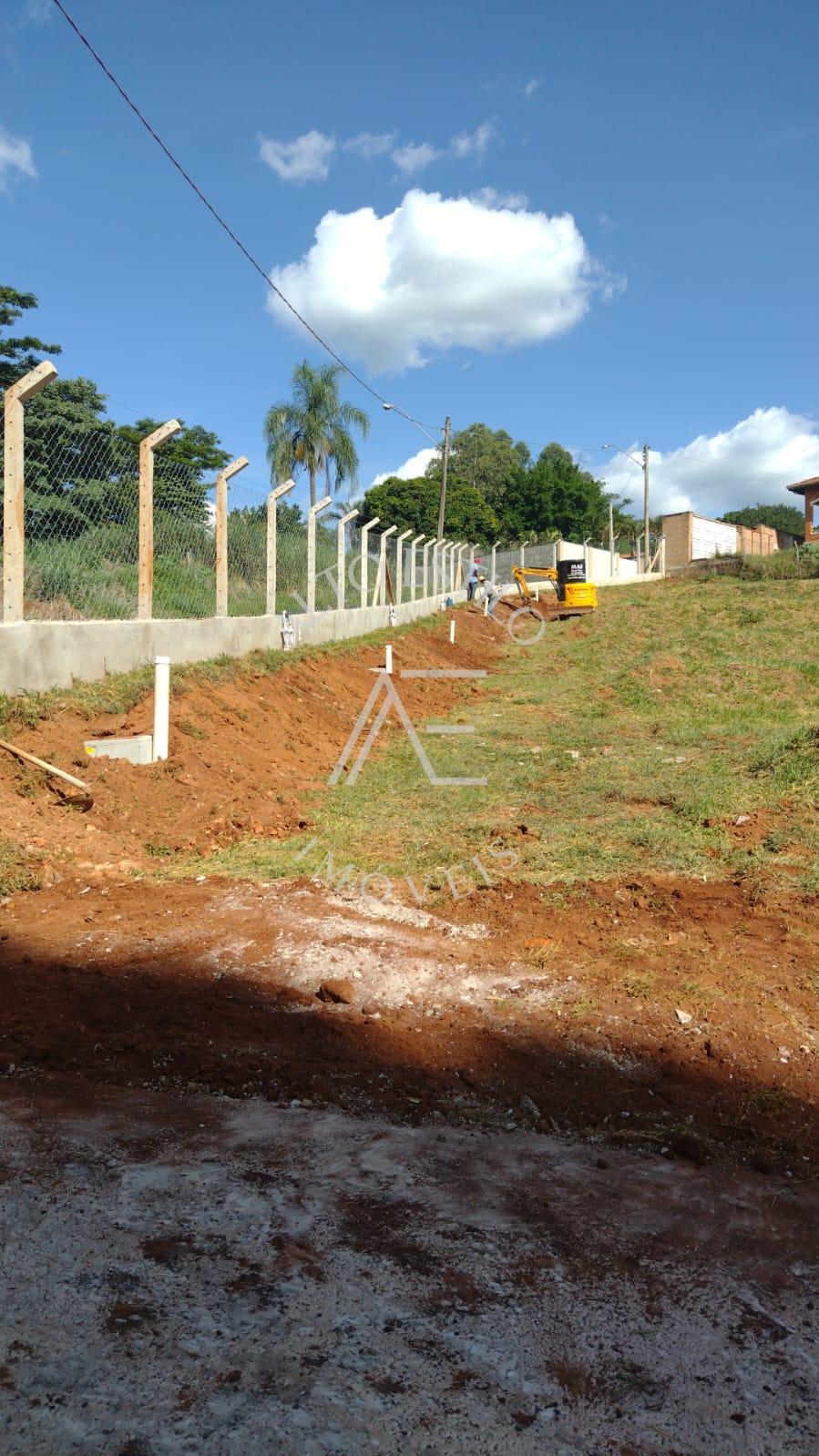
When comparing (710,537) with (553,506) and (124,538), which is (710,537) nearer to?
(553,506)

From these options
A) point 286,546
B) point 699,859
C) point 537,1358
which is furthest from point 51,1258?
point 286,546

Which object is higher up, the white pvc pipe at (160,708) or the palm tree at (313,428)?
the palm tree at (313,428)

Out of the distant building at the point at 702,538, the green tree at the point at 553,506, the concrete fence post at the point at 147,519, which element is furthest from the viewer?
the green tree at the point at 553,506

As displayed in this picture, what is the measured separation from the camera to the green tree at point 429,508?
59188 millimetres

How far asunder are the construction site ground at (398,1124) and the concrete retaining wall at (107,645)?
1.78ft

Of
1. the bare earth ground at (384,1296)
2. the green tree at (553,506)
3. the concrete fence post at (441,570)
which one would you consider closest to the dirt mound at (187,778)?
the bare earth ground at (384,1296)

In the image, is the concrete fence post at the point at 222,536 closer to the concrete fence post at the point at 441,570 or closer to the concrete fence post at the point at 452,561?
the concrete fence post at the point at 441,570

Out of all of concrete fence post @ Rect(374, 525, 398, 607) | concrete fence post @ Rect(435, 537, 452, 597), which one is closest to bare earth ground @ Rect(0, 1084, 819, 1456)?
concrete fence post @ Rect(374, 525, 398, 607)

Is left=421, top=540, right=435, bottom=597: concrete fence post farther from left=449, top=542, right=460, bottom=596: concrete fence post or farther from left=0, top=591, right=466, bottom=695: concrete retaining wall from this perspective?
left=0, top=591, right=466, bottom=695: concrete retaining wall

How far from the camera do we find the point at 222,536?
11781 millimetres

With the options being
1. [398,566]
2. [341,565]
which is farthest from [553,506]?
[341,565]

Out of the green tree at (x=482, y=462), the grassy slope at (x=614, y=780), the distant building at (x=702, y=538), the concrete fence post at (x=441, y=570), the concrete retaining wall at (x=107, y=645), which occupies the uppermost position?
the green tree at (x=482, y=462)

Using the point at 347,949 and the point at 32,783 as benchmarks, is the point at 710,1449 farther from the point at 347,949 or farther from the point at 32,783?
the point at 32,783

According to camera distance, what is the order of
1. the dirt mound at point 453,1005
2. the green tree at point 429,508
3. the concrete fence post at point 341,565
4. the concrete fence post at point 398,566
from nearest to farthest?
the dirt mound at point 453,1005 < the concrete fence post at point 341,565 < the concrete fence post at point 398,566 < the green tree at point 429,508
